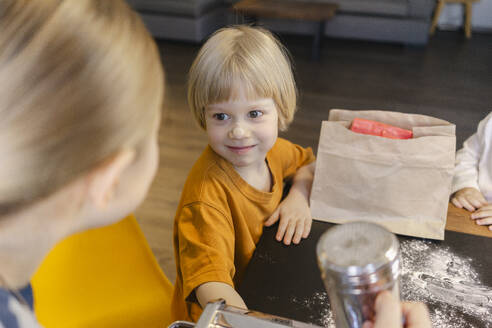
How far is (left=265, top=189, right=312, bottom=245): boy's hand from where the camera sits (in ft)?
2.75

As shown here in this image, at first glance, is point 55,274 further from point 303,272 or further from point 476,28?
point 476,28

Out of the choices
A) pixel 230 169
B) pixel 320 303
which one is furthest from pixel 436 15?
pixel 320 303

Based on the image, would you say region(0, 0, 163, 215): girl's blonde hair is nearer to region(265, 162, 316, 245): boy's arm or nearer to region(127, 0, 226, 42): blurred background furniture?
region(265, 162, 316, 245): boy's arm

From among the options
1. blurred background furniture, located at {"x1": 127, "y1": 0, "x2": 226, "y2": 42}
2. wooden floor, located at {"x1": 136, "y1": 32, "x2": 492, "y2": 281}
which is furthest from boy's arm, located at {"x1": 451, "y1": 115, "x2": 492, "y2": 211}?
blurred background furniture, located at {"x1": 127, "y1": 0, "x2": 226, "y2": 42}

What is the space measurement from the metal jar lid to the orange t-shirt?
487mm

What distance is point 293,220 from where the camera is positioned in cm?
87

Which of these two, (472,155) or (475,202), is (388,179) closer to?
(475,202)

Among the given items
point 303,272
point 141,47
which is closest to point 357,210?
point 303,272

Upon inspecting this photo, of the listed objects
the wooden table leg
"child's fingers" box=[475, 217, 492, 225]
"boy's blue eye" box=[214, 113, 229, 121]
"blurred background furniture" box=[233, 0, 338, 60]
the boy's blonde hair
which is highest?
the boy's blonde hair

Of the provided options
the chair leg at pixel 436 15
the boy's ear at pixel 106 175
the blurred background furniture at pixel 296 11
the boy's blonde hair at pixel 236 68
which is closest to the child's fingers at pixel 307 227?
the boy's blonde hair at pixel 236 68

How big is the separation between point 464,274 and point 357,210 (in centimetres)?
22

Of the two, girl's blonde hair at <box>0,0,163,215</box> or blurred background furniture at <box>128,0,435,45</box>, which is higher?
girl's blonde hair at <box>0,0,163,215</box>

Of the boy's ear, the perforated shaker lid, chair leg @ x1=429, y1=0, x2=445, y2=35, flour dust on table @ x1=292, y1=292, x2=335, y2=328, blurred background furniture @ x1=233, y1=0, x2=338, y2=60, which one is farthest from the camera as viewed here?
chair leg @ x1=429, y1=0, x2=445, y2=35

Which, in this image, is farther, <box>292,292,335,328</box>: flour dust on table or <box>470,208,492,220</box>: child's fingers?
<box>470,208,492,220</box>: child's fingers
